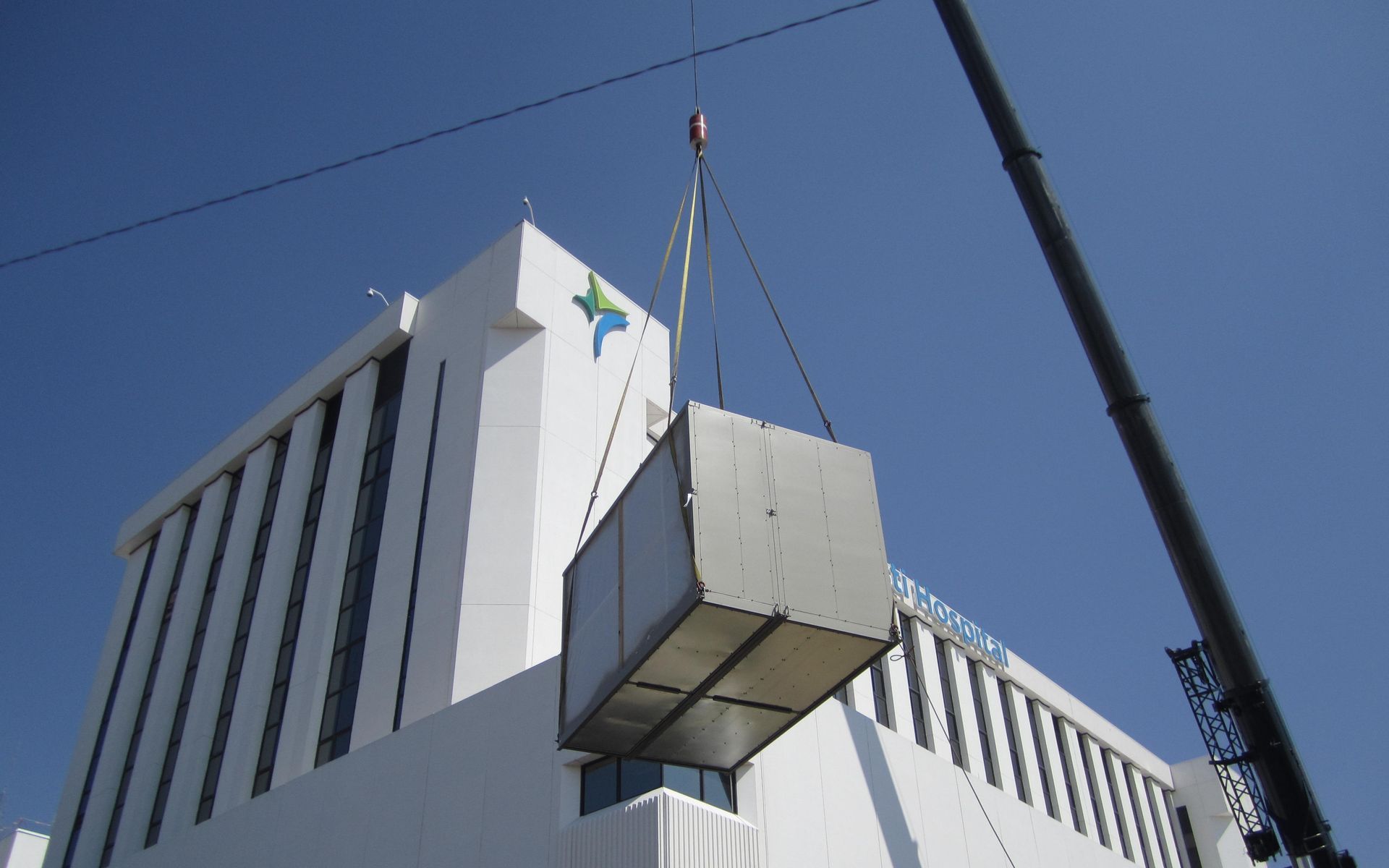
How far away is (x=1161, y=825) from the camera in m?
50.5

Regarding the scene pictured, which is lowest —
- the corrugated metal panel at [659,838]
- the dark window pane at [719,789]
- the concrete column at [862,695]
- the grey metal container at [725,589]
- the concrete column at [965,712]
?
the corrugated metal panel at [659,838]

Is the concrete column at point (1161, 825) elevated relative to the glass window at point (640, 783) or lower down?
elevated

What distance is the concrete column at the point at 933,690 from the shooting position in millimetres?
38356

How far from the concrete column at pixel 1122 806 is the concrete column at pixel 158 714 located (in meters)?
36.2

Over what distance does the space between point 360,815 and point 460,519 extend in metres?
8.86

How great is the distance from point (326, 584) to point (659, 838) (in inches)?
730

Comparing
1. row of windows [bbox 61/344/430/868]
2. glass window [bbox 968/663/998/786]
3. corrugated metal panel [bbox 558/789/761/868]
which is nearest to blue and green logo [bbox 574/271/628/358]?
row of windows [bbox 61/344/430/868]

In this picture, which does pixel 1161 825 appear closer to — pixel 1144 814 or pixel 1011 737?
pixel 1144 814

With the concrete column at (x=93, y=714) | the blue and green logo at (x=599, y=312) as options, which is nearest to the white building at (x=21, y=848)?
the concrete column at (x=93, y=714)

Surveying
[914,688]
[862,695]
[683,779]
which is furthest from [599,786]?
[914,688]

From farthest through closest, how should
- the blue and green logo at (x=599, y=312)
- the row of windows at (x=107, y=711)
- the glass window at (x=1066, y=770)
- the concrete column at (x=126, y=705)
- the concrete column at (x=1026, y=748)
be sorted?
the glass window at (x=1066, y=770)
the concrete column at (x=1026, y=748)
the row of windows at (x=107, y=711)
the concrete column at (x=126, y=705)
the blue and green logo at (x=599, y=312)

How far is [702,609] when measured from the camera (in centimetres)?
1413

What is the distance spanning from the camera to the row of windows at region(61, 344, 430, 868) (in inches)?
1233

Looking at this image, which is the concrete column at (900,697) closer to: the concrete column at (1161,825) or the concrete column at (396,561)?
the concrete column at (396,561)
